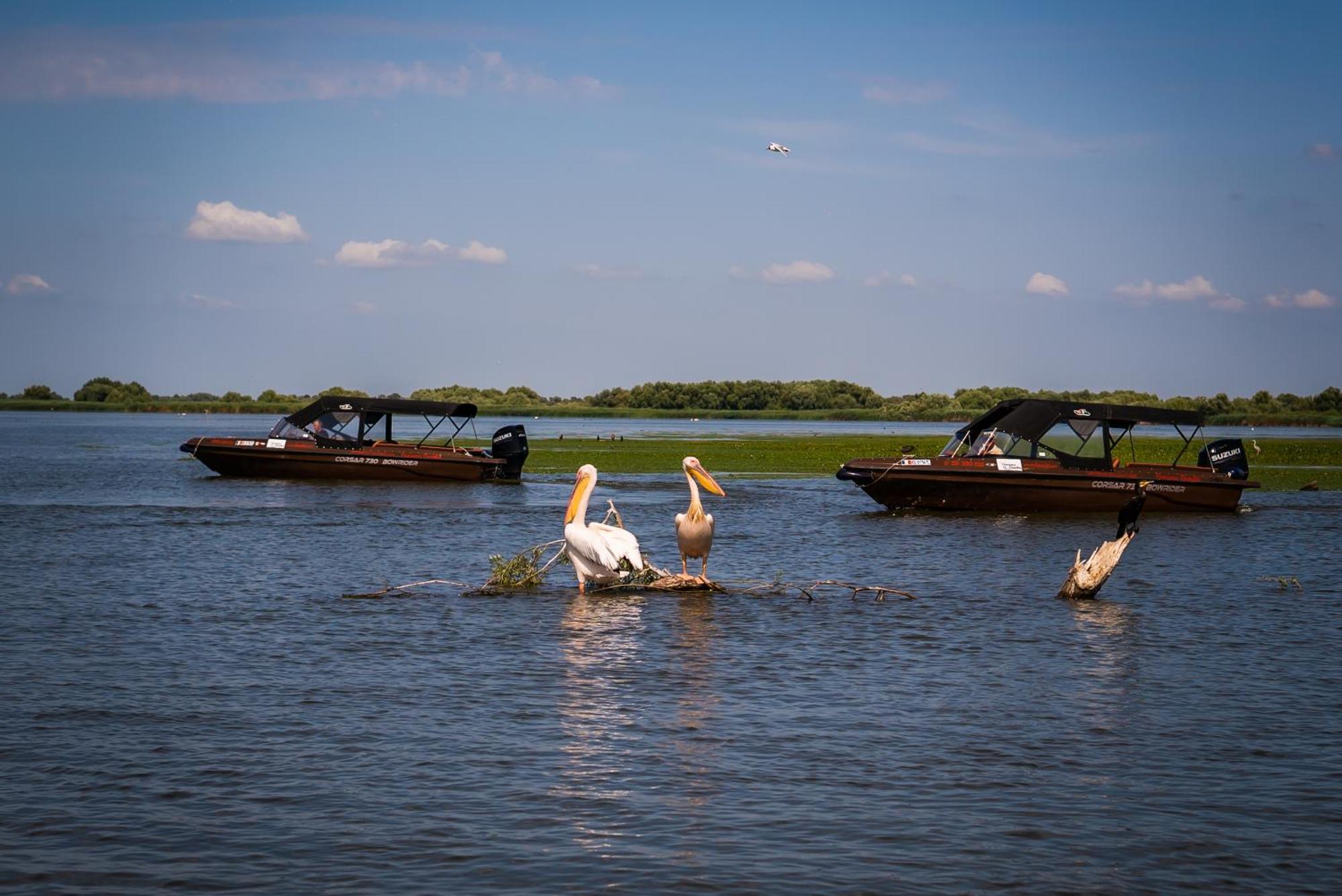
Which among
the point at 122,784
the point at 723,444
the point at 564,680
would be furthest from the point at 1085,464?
the point at 723,444

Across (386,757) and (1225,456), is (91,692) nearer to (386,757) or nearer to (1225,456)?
(386,757)

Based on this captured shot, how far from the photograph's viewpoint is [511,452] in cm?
4291

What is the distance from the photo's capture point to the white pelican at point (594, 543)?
18516 mm

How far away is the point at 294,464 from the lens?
42438 millimetres

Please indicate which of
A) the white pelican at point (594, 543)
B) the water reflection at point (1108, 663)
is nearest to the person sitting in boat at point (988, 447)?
the water reflection at point (1108, 663)

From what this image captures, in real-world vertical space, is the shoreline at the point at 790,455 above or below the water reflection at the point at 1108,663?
above

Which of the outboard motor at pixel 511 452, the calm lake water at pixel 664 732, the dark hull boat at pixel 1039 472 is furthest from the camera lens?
the outboard motor at pixel 511 452

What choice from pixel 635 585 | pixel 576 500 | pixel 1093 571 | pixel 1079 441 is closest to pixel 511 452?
pixel 1079 441

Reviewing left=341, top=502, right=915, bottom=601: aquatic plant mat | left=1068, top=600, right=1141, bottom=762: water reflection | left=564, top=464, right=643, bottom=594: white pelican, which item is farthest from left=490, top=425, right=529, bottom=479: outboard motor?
left=1068, top=600, right=1141, bottom=762: water reflection

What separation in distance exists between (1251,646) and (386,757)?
10294 mm

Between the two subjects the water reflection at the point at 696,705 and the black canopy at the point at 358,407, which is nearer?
the water reflection at the point at 696,705

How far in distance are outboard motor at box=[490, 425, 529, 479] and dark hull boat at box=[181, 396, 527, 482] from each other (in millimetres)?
21

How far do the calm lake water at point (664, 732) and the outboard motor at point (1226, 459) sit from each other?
12.0 m

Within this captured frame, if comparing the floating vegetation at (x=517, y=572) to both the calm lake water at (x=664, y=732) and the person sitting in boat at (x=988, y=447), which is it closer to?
the calm lake water at (x=664, y=732)
